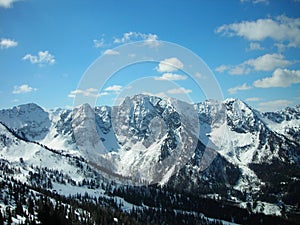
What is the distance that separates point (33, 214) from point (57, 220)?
329 ft

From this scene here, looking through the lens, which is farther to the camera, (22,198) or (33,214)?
(22,198)

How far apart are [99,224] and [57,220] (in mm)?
115139

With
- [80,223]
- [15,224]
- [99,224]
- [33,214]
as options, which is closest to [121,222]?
[99,224]

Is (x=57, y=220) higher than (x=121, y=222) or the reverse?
higher

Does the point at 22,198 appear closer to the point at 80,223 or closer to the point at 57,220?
the point at 80,223

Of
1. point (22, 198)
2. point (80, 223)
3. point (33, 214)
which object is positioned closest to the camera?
point (33, 214)

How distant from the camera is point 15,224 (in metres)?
134

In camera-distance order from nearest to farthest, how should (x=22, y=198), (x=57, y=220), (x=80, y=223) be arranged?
1. (x=57, y=220)
2. (x=80, y=223)
3. (x=22, y=198)

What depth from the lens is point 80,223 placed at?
6772 inches

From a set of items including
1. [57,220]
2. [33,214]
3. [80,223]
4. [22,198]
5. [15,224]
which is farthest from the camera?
[22,198]

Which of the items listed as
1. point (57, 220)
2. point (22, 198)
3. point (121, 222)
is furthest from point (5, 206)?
point (57, 220)

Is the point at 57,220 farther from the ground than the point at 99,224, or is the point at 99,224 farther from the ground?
the point at 57,220

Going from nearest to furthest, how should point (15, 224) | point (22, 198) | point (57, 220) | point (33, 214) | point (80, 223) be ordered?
1. point (57, 220)
2. point (15, 224)
3. point (33, 214)
4. point (80, 223)
5. point (22, 198)

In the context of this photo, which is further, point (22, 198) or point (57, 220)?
point (22, 198)
